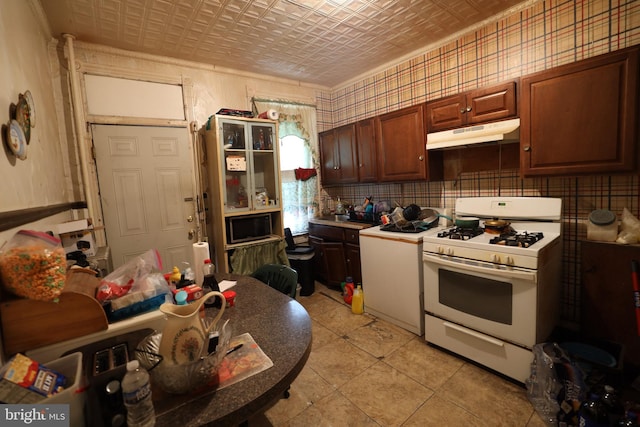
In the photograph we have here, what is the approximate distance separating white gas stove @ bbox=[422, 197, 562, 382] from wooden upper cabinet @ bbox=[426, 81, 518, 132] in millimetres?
681

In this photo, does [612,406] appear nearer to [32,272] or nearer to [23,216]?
[32,272]

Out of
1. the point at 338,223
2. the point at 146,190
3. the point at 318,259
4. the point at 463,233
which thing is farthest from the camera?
the point at 318,259

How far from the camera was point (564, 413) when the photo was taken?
1462 mm

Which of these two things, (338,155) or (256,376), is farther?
(338,155)

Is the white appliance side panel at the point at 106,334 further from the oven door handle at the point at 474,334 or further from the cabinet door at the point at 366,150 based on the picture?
the cabinet door at the point at 366,150

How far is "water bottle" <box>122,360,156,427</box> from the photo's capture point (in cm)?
64

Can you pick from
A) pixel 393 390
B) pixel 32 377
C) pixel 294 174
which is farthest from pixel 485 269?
pixel 294 174

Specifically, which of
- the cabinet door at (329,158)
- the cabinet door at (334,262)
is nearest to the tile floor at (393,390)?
the cabinet door at (334,262)

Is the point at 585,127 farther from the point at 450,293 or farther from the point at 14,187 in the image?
the point at 14,187

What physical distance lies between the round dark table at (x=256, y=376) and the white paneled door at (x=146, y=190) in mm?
1889

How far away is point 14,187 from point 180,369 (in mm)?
1157

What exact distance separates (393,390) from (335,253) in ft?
5.51

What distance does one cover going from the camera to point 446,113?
8.09 feet

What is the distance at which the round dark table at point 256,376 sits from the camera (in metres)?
0.72
